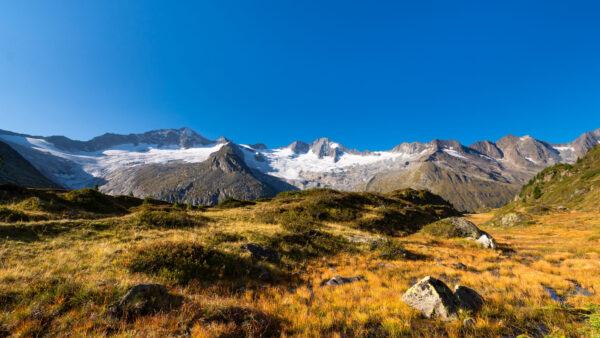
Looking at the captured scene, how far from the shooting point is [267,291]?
372 inches

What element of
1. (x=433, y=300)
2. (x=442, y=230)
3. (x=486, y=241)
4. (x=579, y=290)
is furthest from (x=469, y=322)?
(x=442, y=230)

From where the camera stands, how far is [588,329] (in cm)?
572

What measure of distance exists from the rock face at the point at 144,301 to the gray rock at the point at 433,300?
8354 millimetres

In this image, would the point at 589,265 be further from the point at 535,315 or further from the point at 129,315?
the point at 129,315

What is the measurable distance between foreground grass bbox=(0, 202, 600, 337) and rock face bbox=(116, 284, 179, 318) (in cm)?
32

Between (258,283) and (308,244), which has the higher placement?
(308,244)

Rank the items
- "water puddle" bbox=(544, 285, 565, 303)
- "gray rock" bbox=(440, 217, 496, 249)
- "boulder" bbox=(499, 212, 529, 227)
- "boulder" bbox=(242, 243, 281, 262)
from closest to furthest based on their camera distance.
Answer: "water puddle" bbox=(544, 285, 565, 303), "boulder" bbox=(242, 243, 281, 262), "gray rock" bbox=(440, 217, 496, 249), "boulder" bbox=(499, 212, 529, 227)

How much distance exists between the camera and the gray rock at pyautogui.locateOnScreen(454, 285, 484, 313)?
7.27 m

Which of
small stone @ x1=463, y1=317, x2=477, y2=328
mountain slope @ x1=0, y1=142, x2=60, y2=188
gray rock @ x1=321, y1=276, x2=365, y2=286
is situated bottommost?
mountain slope @ x1=0, y1=142, x2=60, y2=188

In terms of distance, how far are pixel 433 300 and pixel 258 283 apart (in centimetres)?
760

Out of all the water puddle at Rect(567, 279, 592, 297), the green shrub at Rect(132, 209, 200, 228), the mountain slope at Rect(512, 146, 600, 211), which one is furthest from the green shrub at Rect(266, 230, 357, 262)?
the mountain slope at Rect(512, 146, 600, 211)

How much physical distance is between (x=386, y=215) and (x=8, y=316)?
34337 mm

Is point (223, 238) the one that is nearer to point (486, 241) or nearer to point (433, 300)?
point (433, 300)

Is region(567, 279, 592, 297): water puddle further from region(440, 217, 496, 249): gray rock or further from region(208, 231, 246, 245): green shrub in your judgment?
region(208, 231, 246, 245): green shrub
